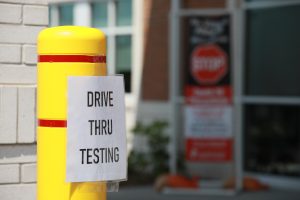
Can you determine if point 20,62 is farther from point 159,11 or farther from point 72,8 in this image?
point 72,8

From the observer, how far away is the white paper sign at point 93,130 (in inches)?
149

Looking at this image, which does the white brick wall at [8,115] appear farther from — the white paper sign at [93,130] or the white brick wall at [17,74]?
the white paper sign at [93,130]

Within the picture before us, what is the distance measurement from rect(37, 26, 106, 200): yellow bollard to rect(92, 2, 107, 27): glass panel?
942 cm

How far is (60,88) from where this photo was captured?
12.5 feet

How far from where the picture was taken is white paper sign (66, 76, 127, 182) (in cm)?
378

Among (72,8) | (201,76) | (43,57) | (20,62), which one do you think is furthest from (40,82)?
(72,8)

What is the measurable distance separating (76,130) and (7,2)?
1151mm

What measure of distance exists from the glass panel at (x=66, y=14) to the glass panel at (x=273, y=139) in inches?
178

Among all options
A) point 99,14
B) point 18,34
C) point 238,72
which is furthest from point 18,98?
point 99,14

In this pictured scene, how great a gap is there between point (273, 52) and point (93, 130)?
23.4 ft

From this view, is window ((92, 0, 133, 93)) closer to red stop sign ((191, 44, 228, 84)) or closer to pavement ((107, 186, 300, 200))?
red stop sign ((191, 44, 228, 84))

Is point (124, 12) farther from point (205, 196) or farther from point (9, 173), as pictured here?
point (9, 173)

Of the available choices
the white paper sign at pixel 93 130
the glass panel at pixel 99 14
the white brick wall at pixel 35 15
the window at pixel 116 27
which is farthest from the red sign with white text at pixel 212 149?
the white paper sign at pixel 93 130

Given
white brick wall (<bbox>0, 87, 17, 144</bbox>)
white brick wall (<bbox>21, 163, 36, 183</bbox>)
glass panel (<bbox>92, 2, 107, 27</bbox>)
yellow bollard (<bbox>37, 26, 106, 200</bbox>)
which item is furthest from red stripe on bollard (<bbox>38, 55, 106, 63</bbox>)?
glass panel (<bbox>92, 2, 107, 27</bbox>)
